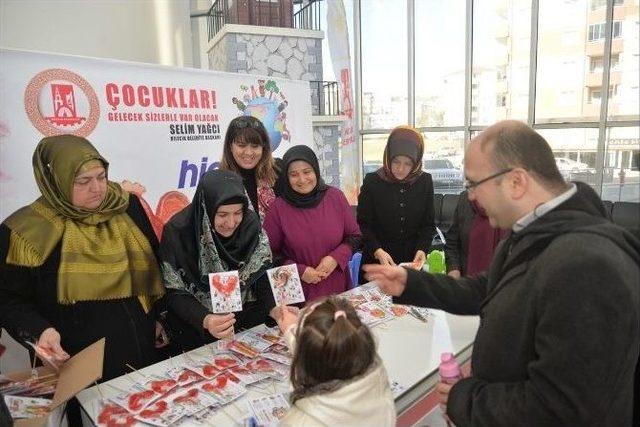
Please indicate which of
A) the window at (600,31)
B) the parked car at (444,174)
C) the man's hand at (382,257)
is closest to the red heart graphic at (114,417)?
the man's hand at (382,257)

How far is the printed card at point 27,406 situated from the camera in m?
1.36

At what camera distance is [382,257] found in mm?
2504

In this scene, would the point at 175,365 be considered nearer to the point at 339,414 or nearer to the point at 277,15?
the point at 339,414

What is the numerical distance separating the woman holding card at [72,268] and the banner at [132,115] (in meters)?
1.11

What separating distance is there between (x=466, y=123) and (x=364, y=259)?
440 cm

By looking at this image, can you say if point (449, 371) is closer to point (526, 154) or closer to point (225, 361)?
point (526, 154)

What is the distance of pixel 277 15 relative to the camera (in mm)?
6418

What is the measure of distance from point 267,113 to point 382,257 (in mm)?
2215

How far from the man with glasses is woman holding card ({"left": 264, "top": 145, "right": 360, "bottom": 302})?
1.18m

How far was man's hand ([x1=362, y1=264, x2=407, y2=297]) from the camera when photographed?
→ 56.8 inches

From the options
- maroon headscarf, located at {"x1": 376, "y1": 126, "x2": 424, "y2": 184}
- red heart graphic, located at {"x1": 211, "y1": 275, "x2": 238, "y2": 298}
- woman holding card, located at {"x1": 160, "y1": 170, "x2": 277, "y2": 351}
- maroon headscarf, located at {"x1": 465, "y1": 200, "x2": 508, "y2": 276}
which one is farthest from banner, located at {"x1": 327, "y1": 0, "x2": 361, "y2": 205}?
red heart graphic, located at {"x1": 211, "y1": 275, "x2": 238, "y2": 298}

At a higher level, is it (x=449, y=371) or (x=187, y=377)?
(x=449, y=371)

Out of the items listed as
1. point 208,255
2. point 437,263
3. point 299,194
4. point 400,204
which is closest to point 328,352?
point 208,255

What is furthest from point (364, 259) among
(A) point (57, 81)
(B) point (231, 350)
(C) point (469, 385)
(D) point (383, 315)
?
(A) point (57, 81)
